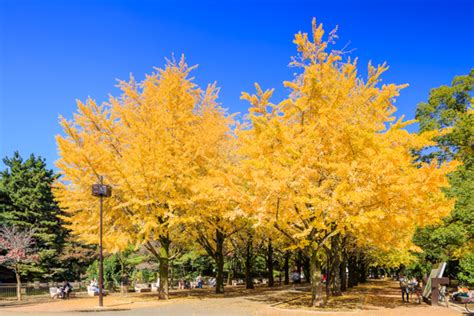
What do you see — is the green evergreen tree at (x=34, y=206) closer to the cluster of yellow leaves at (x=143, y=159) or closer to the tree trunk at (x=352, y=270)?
the cluster of yellow leaves at (x=143, y=159)

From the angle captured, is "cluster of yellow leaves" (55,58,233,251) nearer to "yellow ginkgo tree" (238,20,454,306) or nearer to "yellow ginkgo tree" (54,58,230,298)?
"yellow ginkgo tree" (54,58,230,298)

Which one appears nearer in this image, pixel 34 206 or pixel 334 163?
pixel 334 163

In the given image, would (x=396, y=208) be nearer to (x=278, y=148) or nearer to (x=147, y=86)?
(x=278, y=148)

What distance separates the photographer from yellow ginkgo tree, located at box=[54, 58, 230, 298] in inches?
760

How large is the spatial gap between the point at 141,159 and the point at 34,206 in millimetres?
25081

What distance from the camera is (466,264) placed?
22.3 m

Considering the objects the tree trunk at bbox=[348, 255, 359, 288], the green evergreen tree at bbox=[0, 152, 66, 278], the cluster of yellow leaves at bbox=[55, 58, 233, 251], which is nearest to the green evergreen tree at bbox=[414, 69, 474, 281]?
the tree trunk at bbox=[348, 255, 359, 288]

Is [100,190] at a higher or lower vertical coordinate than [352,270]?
higher

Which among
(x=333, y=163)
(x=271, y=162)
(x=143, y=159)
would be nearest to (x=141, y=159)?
(x=143, y=159)

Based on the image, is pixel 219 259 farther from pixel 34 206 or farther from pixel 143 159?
pixel 34 206

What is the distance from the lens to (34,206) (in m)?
39.3

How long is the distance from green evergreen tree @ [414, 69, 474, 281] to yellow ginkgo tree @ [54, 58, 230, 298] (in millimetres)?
11212

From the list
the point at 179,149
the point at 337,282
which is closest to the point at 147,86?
the point at 179,149

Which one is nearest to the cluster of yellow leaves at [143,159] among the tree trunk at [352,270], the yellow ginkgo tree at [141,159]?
the yellow ginkgo tree at [141,159]
